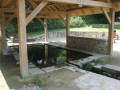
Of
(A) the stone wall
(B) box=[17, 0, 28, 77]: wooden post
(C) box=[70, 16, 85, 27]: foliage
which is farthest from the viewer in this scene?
(C) box=[70, 16, 85, 27]: foliage

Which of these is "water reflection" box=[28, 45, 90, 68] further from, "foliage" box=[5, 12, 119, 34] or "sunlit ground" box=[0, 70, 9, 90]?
"foliage" box=[5, 12, 119, 34]

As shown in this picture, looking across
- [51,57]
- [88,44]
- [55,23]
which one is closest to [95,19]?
[55,23]

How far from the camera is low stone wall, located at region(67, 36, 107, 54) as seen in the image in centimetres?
685

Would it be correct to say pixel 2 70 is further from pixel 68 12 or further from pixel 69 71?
pixel 68 12

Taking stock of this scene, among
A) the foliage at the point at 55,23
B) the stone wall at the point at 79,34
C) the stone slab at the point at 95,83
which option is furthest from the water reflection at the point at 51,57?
the foliage at the point at 55,23

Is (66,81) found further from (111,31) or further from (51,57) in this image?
(111,31)

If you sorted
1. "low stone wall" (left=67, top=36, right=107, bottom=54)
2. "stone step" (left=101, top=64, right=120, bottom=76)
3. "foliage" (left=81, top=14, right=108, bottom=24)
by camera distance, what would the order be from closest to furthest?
"stone step" (left=101, top=64, right=120, bottom=76)
"low stone wall" (left=67, top=36, right=107, bottom=54)
"foliage" (left=81, top=14, right=108, bottom=24)

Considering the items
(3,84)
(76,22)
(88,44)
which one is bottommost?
(3,84)

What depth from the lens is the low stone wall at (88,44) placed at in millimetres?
6852

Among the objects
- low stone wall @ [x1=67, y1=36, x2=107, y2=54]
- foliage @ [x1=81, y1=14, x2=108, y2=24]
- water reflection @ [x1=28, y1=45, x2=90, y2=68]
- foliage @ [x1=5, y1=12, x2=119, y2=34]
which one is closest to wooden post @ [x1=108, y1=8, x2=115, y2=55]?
low stone wall @ [x1=67, y1=36, x2=107, y2=54]

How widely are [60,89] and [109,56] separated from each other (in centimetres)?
439

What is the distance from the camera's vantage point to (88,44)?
770 centimetres

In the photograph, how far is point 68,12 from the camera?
866 cm

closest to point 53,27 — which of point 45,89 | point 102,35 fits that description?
point 102,35
